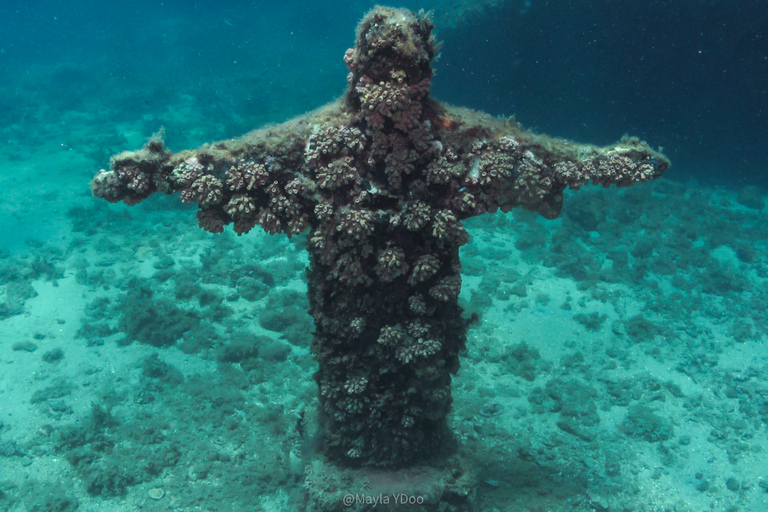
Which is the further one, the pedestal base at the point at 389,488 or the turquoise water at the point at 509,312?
the turquoise water at the point at 509,312

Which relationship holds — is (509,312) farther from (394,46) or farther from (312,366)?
(394,46)

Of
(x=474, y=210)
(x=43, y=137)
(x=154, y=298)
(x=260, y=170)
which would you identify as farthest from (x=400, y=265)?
(x=43, y=137)

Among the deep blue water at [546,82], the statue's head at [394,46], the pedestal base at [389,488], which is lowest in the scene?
the pedestal base at [389,488]

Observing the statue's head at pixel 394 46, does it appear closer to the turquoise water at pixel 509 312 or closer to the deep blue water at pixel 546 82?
the turquoise water at pixel 509 312

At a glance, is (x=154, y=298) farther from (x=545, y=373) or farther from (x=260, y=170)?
(x=545, y=373)

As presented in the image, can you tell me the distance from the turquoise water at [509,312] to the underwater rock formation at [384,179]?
337 cm

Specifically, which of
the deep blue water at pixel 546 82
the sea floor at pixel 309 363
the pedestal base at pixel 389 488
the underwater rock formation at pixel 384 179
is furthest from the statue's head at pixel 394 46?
the deep blue water at pixel 546 82

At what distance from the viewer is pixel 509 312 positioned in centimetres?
1369

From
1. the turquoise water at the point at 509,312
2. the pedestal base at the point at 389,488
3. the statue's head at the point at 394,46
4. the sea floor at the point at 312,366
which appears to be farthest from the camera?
the turquoise water at the point at 509,312

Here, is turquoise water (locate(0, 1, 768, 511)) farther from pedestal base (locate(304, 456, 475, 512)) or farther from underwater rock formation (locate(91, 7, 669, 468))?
underwater rock formation (locate(91, 7, 669, 468))

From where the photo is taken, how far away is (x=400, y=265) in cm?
513

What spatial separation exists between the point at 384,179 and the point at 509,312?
993cm

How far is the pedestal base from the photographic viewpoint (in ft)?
20.0

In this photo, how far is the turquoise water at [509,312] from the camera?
8.92m
